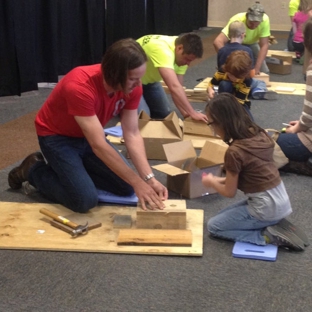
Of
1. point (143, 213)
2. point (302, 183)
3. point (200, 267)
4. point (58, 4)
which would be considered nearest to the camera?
point (200, 267)

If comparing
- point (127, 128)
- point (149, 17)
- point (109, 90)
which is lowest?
point (149, 17)

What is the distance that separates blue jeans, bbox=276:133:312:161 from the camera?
3176mm

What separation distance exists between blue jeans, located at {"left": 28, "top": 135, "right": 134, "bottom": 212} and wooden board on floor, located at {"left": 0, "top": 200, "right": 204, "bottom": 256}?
8 centimetres

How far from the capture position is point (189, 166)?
297cm

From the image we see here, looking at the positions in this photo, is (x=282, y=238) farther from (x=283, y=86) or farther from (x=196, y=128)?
(x=283, y=86)

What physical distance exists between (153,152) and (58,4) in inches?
108

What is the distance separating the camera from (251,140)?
2236mm

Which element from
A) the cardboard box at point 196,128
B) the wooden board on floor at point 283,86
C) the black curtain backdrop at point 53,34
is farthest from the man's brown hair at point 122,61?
the wooden board on floor at point 283,86

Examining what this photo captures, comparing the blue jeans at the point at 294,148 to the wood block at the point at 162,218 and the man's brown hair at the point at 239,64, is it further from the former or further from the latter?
the wood block at the point at 162,218

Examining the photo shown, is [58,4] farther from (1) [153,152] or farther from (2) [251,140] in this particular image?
(2) [251,140]

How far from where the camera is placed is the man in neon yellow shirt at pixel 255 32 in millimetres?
5445

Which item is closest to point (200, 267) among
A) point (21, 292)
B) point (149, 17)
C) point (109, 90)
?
point (21, 292)

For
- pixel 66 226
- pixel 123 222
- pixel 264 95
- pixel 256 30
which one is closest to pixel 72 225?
pixel 66 226

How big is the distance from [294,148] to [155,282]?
151 cm
